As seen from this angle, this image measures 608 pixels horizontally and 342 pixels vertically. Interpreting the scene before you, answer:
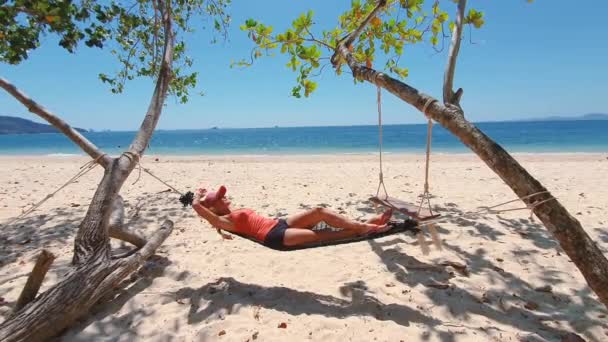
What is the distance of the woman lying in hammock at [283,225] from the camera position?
2.72m

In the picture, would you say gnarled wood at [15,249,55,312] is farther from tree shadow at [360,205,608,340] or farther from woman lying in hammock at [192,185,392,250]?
tree shadow at [360,205,608,340]

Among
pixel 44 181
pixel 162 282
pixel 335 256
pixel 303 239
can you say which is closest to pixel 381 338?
pixel 303 239

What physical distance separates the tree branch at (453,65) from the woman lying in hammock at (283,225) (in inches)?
40.3

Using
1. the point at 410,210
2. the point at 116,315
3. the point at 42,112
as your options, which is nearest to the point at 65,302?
the point at 116,315

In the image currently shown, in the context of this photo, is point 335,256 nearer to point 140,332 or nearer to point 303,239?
point 303,239

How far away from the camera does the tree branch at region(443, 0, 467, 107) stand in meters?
2.04

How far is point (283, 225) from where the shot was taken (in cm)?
294

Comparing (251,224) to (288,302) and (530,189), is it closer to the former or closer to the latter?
(288,302)

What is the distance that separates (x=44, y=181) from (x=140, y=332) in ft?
25.8

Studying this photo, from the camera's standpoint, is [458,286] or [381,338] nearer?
[381,338]

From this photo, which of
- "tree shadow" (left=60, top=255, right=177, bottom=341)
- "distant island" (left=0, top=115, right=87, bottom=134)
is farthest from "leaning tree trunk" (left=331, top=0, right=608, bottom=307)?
"distant island" (left=0, top=115, right=87, bottom=134)

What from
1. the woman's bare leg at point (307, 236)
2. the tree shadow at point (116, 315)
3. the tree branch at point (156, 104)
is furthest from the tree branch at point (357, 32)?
the tree shadow at point (116, 315)

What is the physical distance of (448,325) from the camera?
7.44 feet

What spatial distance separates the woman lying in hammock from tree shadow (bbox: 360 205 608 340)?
0.59 m
